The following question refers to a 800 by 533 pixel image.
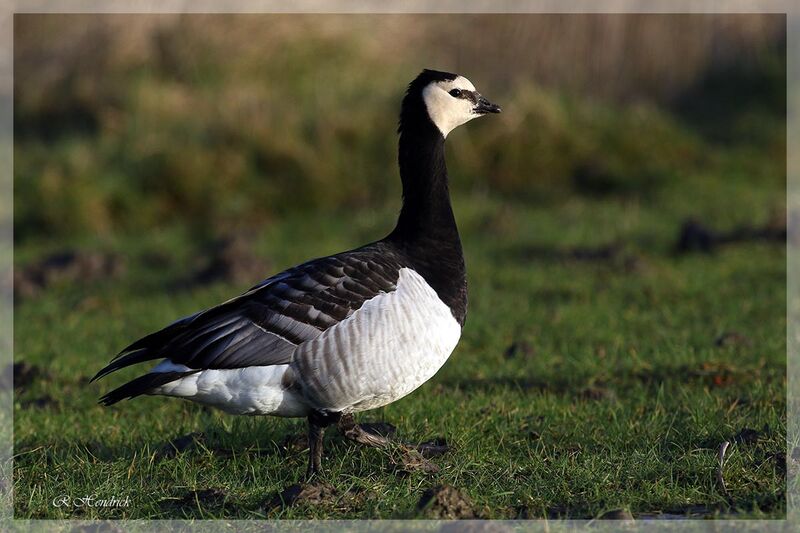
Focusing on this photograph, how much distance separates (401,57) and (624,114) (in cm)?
392

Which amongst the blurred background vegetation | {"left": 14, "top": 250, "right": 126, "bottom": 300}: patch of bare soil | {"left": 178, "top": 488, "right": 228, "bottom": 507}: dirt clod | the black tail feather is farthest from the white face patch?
the blurred background vegetation

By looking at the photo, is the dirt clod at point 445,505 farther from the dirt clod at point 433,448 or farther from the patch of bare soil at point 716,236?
the patch of bare soil at point 716,236

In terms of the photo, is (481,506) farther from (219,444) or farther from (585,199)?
(585,199)

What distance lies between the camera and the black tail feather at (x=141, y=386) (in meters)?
5.41

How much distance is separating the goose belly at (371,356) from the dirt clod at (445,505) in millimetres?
734

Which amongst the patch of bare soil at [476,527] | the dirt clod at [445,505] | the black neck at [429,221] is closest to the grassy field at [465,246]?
the dirt clod at [445,505]

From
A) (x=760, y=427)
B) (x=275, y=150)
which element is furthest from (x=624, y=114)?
(x=760, y=427)

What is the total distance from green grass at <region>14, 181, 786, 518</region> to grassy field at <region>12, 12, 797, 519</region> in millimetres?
26

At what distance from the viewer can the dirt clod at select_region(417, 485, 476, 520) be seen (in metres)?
4.85

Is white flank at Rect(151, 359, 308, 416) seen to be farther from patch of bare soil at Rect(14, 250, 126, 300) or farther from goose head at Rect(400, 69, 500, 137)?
patch of bare soil at Rect(14, 250, 126, 300)

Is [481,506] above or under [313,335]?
under

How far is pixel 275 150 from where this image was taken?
48.2ft

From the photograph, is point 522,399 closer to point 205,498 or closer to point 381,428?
point 381,428

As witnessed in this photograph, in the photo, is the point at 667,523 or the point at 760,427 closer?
the point at 667,523
